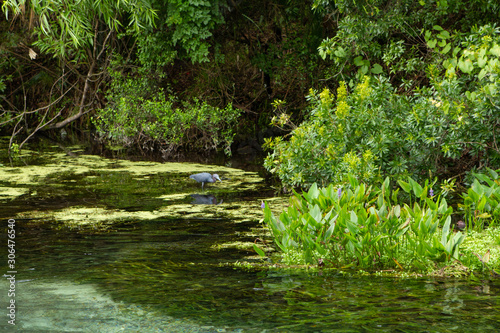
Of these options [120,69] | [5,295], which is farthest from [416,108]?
[120,69]

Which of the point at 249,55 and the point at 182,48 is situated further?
the point at 249,55

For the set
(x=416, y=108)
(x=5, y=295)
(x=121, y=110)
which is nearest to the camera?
(x=5, y=295)

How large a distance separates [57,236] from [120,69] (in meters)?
8.10

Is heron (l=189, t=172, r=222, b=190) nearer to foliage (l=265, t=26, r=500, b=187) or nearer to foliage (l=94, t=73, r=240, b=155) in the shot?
foliage (l=265, t=26, r=500, b=187)

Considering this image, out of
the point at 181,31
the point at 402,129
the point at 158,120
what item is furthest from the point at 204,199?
the point at 181,31

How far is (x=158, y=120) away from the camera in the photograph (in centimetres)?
1160

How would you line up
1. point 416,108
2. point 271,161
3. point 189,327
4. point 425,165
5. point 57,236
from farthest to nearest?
point 271,161
point 425,165
point 416,108
point 57,236
point 189,327

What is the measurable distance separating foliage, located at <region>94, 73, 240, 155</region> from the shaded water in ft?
15.2

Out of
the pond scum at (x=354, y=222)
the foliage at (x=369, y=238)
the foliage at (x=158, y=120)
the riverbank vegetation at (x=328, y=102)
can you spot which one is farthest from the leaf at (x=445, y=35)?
the foliage at (x=158, y=120)

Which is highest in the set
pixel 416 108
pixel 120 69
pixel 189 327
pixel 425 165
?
pixel 120 69

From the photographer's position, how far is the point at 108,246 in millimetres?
5211

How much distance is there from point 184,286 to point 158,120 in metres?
7.84

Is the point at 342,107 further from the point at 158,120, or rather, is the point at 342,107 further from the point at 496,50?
the point at 158,120

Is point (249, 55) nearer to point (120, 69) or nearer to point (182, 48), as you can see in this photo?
point (182, 48)
